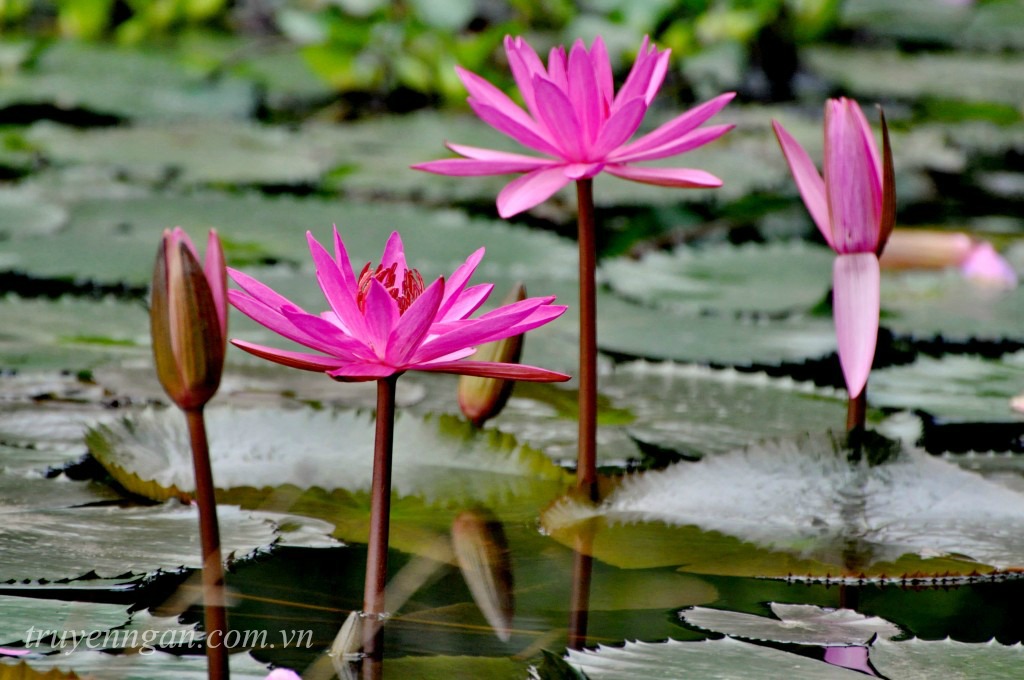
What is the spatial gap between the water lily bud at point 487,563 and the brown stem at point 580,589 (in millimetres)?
44

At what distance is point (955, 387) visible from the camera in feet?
4.29

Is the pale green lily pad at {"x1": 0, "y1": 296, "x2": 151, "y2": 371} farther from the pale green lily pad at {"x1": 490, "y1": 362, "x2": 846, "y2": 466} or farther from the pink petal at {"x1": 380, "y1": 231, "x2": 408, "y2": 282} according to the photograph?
the pink petal at {"x1": 380, "y1": 231, "x2": 408, "y2": 282}

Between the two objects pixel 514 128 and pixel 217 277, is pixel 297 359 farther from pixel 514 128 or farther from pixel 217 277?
pixel 514 128

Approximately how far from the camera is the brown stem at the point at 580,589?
75 centimetres

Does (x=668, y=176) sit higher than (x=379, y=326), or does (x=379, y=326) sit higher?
(x=668, y=176)

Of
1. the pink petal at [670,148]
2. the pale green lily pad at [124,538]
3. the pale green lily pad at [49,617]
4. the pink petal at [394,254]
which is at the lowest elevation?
the pale green lily pad at [49,617]

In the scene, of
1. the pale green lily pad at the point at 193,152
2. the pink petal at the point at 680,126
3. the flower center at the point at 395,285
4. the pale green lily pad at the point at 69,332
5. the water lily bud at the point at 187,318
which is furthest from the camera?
the pale green lily pad at the point at 193,152

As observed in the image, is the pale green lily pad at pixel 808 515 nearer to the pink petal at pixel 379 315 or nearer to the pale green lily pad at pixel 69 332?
the pink petal at pixel 379 315

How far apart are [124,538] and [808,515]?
0.54 meters

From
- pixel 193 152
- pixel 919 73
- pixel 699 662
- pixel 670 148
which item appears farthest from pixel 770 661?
pixel 919 73

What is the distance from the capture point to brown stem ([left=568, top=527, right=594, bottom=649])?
747 mm

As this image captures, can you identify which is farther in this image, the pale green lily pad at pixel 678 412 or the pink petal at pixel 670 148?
the pale green lily pad at pixel 678 412

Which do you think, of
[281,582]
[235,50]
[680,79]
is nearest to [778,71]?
[680,79]

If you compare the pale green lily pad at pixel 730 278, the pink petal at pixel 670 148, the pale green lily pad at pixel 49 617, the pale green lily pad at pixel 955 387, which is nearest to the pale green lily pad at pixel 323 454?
the pale green lily pad at pixel 49 617
